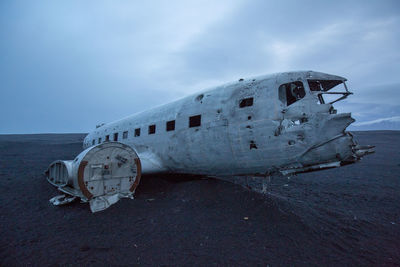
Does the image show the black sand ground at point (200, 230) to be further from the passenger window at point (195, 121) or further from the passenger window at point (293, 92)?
the passenger window at point (293, 92)

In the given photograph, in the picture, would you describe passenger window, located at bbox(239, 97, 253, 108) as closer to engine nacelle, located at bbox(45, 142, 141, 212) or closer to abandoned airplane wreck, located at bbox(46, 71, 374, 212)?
abandoned airplane wreck, located at bbox(46, 71, 374, 212)

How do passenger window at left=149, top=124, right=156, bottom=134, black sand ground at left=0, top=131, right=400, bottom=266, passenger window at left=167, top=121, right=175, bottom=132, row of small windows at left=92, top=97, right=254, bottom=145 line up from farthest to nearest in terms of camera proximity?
passenger window at left=149, top=124, right=156, bottom=134, passenger window at left=167, top=121, right=175, bottom=132, row of small windows at left=92, top=97, right=254, bottom=145, black sand ground at left=0, top=131, right=400, bottom=266

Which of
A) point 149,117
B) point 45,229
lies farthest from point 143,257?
point 149,117

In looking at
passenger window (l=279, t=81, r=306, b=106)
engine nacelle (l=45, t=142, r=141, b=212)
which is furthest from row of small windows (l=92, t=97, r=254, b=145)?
engine nacelle (l=45, t=142, r=141, b=212)

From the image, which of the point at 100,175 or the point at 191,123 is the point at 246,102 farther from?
the point at 100,175

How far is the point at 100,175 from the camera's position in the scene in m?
6.13

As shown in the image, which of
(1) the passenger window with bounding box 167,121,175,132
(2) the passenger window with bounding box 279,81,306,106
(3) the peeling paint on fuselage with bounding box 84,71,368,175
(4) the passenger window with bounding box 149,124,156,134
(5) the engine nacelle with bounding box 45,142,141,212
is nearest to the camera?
(3) the peeling paint on fuselage with bounding box 84,71,368,175

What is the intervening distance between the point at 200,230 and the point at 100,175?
3.70m

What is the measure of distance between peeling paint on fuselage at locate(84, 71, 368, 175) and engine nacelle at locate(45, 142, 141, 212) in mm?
1635

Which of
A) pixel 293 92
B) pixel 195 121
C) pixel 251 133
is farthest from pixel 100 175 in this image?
pixel 293 92

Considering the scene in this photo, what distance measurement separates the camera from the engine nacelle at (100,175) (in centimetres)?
589

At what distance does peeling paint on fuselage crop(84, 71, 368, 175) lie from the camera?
16.4 ft

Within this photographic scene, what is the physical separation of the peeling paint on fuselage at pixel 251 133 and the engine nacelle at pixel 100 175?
64.4 inches

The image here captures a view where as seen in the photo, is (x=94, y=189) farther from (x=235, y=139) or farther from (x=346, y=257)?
(x=346, y=257)
